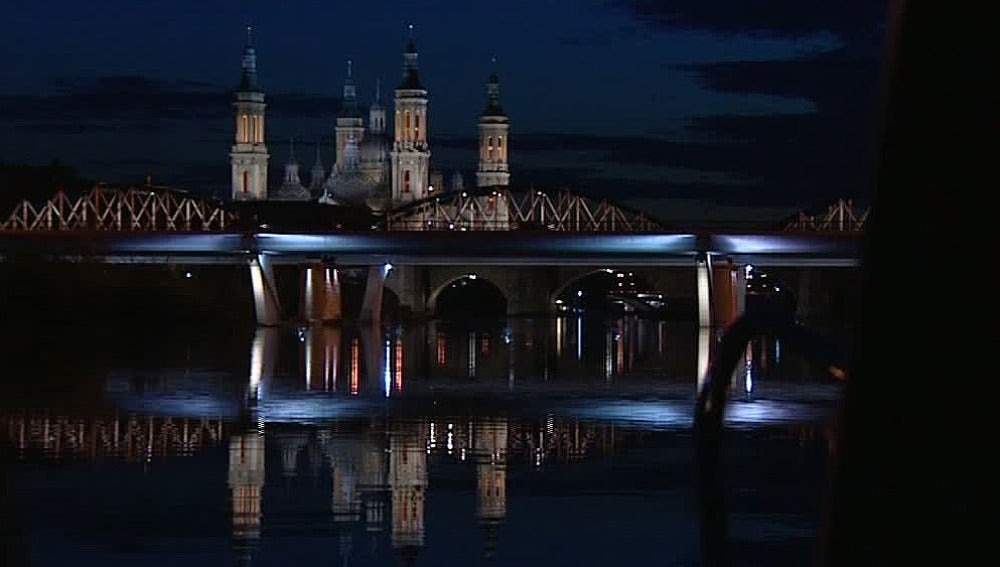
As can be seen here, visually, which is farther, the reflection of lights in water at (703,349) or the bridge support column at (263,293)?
the bridge support column at (263,293)

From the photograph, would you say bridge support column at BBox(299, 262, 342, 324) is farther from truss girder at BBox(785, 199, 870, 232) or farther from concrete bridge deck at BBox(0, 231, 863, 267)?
truss girder at BBox(785, 199, 870, 232)

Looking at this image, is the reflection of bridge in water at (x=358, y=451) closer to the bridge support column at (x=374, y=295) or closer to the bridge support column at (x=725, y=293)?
the bridge support column at (x=725, y=293)

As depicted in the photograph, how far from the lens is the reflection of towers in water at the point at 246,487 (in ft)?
58.2

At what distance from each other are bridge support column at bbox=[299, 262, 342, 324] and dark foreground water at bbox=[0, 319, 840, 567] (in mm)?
42627

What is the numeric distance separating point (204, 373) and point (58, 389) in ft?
28.6

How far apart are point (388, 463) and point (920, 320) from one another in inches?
842

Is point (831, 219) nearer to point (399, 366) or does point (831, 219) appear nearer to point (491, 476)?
point (399, 366)

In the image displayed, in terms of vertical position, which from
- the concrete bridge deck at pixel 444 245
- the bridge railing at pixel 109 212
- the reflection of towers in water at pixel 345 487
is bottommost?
the reflection of towers in water at pixel 345 487

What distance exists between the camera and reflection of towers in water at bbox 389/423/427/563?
17.9m

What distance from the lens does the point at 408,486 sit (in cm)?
2302

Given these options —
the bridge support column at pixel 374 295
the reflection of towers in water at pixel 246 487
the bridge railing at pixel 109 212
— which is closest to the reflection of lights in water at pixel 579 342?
the bridge support column at pixel 374 295

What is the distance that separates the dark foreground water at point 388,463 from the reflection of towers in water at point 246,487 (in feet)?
0.18

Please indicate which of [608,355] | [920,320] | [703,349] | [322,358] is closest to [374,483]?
[920,320]

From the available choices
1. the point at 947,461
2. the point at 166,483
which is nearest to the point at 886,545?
the point at 947,461
